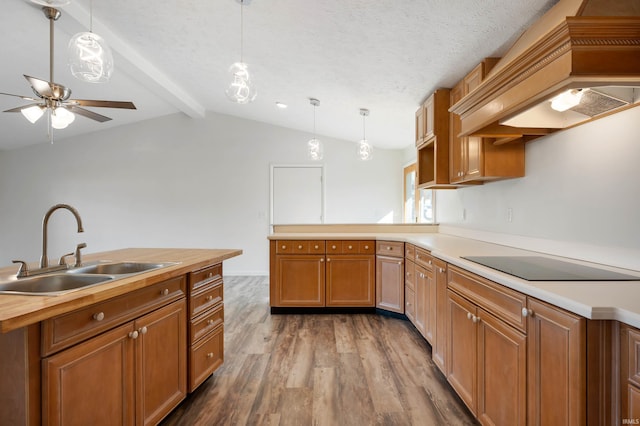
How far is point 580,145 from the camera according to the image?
5.76 feet

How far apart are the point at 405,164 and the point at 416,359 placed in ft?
12.9

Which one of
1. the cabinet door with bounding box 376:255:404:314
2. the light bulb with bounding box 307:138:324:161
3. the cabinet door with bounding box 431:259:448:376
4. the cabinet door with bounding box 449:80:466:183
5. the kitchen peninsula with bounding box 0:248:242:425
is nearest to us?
the kitchen peninsula with bounding box 0:248:242:425

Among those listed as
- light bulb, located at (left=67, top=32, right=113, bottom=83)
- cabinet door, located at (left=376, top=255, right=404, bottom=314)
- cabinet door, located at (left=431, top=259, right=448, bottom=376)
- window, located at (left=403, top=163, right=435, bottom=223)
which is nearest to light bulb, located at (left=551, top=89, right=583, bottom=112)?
cabinet door, located at (left=431, top=259, right=448, bottom=376)

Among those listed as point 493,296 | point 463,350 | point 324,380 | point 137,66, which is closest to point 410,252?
point 463,350

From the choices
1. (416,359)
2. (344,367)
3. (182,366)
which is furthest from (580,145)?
(182,366)

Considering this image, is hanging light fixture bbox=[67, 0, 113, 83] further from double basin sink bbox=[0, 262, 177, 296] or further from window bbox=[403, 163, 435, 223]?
window bbox=[403, 163, 435, 223]

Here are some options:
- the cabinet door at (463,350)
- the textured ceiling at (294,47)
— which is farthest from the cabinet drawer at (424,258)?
the textured ceiling at (294,47)

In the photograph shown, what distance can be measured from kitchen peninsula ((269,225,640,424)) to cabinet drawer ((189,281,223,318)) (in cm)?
152

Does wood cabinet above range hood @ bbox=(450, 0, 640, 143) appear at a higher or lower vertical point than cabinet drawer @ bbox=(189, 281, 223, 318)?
higher

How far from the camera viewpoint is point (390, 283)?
3.39 m

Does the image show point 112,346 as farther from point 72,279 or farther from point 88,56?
point 88,56

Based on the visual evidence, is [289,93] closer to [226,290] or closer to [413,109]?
[413,109]

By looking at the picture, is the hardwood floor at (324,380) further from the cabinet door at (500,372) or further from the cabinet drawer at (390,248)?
the cabinet drawer at (390,248)

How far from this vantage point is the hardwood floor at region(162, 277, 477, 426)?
176 centimetres
